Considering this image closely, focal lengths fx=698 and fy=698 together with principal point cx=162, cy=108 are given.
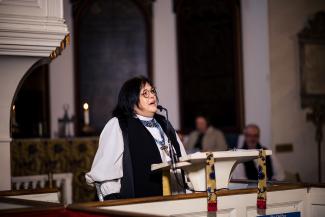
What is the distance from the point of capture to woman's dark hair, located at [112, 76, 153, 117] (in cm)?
455

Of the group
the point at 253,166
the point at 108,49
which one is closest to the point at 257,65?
the point at 108,49

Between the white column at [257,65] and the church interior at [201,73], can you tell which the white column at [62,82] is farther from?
the white column at [257,65]

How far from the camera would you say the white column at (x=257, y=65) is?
10172 mm

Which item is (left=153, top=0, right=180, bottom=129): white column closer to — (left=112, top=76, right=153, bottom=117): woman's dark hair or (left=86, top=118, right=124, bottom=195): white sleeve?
(left=112, top=76, right=153, bottom=117): woman's dark hair

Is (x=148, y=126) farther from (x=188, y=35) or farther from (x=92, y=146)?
(x=188, y=35)

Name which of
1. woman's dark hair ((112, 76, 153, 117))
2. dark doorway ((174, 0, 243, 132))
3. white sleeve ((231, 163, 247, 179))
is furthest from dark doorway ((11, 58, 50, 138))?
woman's dark hair ((112, 76, 153, 117))

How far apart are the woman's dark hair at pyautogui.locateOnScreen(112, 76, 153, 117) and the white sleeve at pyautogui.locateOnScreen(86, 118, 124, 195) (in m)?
0.12

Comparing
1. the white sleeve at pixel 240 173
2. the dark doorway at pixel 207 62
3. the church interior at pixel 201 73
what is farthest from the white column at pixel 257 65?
the white sleeve at pixel 240 173

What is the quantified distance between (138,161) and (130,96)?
428mm

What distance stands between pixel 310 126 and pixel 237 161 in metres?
6.59

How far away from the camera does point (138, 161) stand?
4.56 meters

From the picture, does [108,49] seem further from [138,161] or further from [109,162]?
[109,162]

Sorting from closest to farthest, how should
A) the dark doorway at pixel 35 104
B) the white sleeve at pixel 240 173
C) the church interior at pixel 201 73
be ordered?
the white sleeve at pixel 240 173
the dark doorway at pixel 35 104
the church interior at pixel 201 73

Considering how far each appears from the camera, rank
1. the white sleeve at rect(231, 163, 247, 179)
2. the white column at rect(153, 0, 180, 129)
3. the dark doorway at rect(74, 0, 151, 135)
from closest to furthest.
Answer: the white sleeve at rect(231, 163, 247, 179) → the dark doorway at rect(74, 0, 151, 135) → the white column at rect(153, 0, 180, 129)
